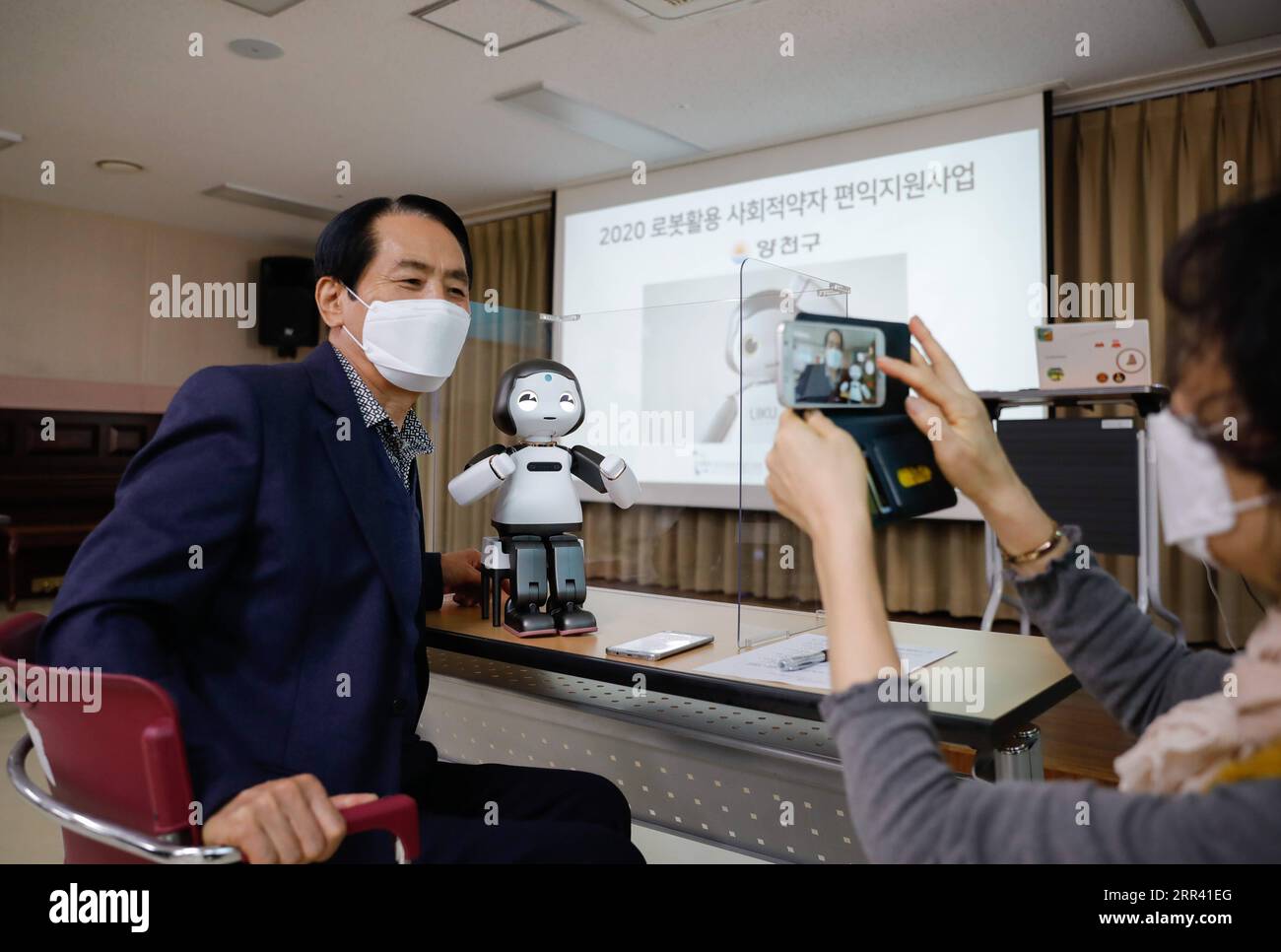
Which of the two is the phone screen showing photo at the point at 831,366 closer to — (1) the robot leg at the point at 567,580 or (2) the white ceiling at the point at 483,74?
(1) the robot leg at the point at 567,580

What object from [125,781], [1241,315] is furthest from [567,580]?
[1241,315]

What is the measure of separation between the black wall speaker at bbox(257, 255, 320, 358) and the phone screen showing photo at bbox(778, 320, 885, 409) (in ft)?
23.5

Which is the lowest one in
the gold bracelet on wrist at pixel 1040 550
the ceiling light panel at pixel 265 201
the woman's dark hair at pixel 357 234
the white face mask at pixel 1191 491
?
the gold bracelet on wrist at pixel 1040 550

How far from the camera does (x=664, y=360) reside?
6.85 feet

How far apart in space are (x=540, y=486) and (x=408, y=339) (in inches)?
13.4

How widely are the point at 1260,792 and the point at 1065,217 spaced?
4.30m

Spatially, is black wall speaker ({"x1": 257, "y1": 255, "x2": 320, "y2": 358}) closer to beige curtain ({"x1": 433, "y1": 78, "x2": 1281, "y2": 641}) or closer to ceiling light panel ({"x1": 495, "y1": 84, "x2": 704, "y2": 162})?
ceiling light panel ({"x1": 495, "y1": 84, "x2": 704, "y2": 162})

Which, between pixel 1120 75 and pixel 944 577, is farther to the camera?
Answer: pixel 944 577

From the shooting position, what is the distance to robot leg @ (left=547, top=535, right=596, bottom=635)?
1.45 m

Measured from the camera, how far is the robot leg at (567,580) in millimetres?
1454

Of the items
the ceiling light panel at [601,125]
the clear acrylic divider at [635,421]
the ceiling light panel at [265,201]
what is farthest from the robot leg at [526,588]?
the ceiling light panel at [265,201]

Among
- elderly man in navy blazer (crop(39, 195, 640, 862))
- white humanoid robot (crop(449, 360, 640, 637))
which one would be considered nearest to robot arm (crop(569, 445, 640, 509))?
white humanoid robot (crop(449, 360, 640, 637))
